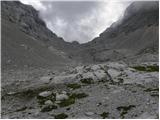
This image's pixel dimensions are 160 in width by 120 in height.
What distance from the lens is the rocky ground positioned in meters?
25.5

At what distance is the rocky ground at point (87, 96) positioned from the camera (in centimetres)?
2545

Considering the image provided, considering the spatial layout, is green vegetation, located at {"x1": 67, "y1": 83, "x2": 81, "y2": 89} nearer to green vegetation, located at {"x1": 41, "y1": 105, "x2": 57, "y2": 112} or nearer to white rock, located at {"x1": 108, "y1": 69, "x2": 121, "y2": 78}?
white rock, located at {"x1": 108, "y1": 69, "x2": 121, "y2": 78}

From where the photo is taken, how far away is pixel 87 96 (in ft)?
99.5

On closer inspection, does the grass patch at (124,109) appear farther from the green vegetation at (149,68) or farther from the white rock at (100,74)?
the green vegetation at (149,68)

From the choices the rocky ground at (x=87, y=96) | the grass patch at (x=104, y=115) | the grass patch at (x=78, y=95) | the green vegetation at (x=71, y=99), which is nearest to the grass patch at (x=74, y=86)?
the rocky ground at (x=87, y=96)

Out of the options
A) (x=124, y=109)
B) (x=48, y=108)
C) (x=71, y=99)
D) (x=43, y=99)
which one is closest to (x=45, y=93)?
(x=43, y=99)

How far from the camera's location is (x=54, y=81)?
37.3 meters

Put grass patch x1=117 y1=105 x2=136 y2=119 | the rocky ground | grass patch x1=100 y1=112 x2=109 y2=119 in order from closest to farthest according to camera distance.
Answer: grass patch x1=100 y1=112 x2=109 y2=119 < grass patch x1=117 y1=105 x2=136 y2=119 < the rocky ground

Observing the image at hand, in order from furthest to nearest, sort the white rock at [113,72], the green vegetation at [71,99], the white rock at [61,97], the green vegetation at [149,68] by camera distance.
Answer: the green vegetation at [149,68]
the white rock at [113,72]
the white rock at [61,97]
the green vegetation at [71,99]

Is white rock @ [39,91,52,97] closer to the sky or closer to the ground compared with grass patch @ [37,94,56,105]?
closer to the sky

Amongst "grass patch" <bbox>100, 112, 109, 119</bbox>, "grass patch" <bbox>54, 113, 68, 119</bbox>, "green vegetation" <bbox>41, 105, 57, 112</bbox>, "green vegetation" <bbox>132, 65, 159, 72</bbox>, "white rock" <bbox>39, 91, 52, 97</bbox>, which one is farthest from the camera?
"green vegetation" <bbox>132, 65, 159, 72</bbox>

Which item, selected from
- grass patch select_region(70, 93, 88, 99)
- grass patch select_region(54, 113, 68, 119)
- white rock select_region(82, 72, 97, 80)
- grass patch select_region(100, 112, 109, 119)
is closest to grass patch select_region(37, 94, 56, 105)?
grass patch select_region(70, 93, 88, 99)

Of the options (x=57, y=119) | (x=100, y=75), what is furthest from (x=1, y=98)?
(x=100, y=75)

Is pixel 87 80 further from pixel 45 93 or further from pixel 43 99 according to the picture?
pixel 43 99
